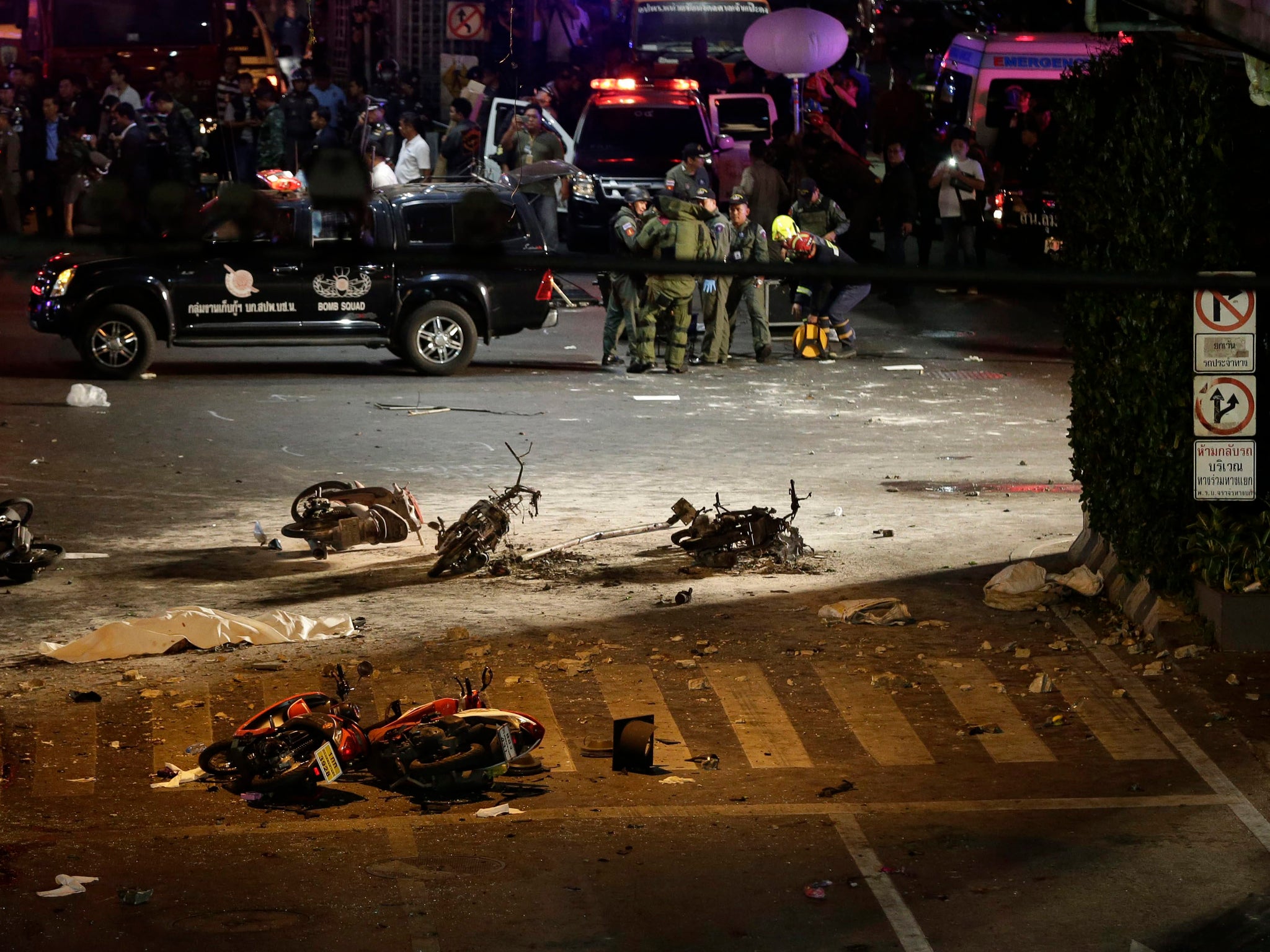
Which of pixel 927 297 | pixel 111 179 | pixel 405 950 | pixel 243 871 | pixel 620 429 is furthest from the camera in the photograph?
pixel 927 297

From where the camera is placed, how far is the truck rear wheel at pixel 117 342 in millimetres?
18703

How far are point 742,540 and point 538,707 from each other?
3059mm

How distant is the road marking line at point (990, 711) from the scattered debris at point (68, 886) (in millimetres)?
4051

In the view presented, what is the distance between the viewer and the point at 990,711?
933 cm

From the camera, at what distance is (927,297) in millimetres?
26062

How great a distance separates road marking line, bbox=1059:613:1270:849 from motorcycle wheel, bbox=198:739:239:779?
429cm

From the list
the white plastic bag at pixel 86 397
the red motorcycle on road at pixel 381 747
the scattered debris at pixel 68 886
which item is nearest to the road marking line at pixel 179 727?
the red motorcycle on road at pixel 381 747

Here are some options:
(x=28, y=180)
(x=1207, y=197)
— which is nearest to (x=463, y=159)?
(x=28, y=180)

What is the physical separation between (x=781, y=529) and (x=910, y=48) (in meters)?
35.8

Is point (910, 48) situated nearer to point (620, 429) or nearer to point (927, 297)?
point (927, 297)

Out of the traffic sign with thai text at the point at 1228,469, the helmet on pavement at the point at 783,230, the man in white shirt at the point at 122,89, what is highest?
the man in white shirt at the point at 122,89

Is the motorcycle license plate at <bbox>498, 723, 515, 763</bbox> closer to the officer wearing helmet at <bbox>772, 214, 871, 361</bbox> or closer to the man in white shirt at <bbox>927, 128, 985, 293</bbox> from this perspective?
the officer wearing helmet at <bbox>772, 214, 871, 361</bbox>

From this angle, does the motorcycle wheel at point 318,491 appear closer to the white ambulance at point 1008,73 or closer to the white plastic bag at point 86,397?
the white plastic bag at point 86,397

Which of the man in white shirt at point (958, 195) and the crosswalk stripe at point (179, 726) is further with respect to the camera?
the man in white shirt at point (958, 195)
